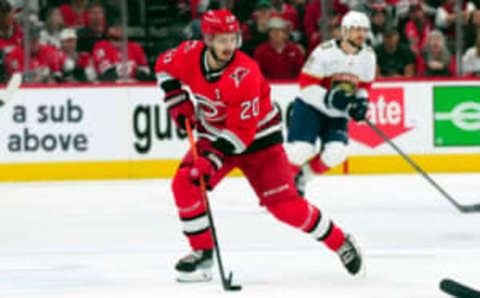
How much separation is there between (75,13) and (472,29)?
3145mm

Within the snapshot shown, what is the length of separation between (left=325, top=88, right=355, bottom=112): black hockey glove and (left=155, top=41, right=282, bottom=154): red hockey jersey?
6.21ft

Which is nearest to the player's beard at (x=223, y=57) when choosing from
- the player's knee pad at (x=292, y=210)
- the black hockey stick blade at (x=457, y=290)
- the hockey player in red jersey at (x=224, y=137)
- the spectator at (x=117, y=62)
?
the hockey player in red jersey at (x=224, y=137)

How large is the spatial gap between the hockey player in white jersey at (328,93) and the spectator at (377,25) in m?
2.47

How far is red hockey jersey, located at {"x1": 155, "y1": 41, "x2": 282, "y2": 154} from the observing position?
12.8ft

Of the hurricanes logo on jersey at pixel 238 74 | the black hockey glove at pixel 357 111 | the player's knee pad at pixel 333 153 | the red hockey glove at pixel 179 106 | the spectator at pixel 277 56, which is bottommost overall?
the player's knee pad at pixel 333 153

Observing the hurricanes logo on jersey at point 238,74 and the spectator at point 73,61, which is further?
the spectator at point 73,61

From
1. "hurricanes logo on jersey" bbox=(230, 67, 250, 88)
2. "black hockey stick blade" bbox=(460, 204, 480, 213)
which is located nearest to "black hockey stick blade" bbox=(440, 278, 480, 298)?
"hurricanes logo on jersey" bbox=(230, 67, 250, 88)

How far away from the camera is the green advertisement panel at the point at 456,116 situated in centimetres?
862

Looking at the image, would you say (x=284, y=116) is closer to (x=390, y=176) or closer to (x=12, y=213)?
(x=390, y=176)

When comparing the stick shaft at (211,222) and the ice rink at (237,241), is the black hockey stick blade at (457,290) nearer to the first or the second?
the ice rink at (237,241)

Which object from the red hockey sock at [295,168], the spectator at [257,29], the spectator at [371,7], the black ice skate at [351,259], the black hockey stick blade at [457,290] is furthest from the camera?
the spectator at [371,7]

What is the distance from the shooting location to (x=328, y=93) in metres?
6.25

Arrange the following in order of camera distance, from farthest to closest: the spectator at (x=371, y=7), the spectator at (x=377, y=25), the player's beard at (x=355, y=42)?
the spectator at (x=377, y=25) → the spectator at (x=371, y=7) → the player's beard at (x=355, y=42)

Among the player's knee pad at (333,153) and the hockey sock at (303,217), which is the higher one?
the hockey sock at (303,217)
